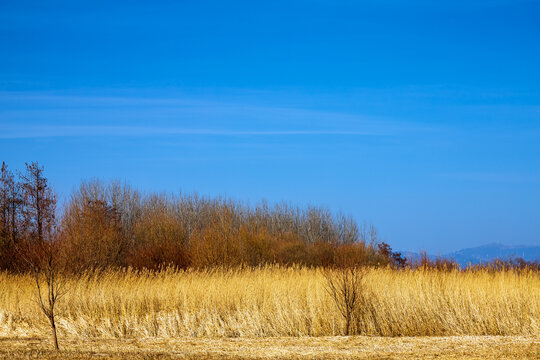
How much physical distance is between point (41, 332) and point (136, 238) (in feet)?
59.2

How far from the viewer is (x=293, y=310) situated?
13.3m

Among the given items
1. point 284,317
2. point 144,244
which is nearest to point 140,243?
point 144,244

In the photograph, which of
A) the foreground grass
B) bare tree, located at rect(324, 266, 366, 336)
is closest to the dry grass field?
the foreground grass

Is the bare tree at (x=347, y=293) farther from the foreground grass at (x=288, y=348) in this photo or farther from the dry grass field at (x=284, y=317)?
the foreground grass at (x=288, y=348)

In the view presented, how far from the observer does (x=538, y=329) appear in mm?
12578

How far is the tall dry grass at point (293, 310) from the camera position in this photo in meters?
12.9

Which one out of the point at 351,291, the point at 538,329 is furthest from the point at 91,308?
the point at 538,329

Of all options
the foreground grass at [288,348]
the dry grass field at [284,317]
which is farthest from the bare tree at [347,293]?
the foreground grass at [288,348]

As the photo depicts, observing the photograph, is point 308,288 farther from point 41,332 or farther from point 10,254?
point 10,254

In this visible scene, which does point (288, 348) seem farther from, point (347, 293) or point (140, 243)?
point (140, 243)

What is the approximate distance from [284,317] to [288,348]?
2.57 meters

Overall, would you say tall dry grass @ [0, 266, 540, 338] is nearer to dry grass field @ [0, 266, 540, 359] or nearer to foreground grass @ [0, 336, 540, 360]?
dry grass field @ [0, 266, 540, 359]

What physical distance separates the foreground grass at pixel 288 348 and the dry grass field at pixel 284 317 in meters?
0.02

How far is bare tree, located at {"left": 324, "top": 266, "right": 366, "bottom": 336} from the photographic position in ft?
42.1
